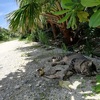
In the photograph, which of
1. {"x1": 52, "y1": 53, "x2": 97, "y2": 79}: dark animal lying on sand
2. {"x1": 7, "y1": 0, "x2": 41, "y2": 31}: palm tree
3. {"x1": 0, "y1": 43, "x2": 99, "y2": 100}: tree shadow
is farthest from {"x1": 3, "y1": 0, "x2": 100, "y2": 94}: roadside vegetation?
{"x1": 0, "y1": 43, "x2": 99, "y2": 100}: tree shadow

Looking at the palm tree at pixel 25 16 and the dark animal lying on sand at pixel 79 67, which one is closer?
the dark animal lying on sand at pixel 79 67

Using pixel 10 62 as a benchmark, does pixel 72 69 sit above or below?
above

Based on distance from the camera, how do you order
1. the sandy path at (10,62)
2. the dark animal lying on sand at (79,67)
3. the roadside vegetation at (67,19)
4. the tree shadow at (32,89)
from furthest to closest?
the sandy path at (10,62) → the dark animal lying on sand at (79,67) → the tree shadow at (32,89) → the roadside vegetation at (67,19)

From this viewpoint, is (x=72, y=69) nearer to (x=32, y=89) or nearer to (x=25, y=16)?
(x=32, y=89)

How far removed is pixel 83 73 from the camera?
13.6 feet

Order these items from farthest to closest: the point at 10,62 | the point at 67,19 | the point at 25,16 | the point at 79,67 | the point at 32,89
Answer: the point at 10,62 → the point at 25,16 → the point at 79,67 → the point at 32,89 → the point at 67,19

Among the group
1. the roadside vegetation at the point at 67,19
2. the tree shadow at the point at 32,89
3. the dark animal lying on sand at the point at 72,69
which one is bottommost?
the tree shadow at the point at 32,89

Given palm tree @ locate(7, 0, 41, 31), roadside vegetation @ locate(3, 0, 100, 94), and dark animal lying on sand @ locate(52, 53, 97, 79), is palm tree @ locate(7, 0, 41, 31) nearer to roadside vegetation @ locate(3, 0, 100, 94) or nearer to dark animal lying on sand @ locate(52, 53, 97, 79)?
roadside vegetation @ locate(3, 0, 100, 94)

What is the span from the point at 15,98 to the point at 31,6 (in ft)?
7.52

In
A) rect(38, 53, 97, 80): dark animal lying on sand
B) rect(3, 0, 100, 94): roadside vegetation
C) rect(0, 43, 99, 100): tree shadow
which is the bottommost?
rect(0, 43, 99, 100): tree shadow

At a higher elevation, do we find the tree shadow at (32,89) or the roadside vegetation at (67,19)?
the roadside vegetation at (67,19)

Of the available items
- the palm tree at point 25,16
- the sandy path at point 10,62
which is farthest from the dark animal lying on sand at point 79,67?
the sandy path at point 10,62

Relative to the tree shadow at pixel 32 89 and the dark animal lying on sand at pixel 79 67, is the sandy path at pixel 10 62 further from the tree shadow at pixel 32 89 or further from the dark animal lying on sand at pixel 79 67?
the dark animal lying on sand at pixel 79 67

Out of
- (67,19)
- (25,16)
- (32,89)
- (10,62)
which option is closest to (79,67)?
(32,89)
